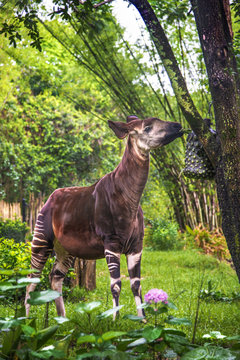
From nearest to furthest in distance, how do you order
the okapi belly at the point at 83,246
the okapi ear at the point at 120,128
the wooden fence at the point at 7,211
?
the okapi ear at the point at 120,128 < the okapi belly at the point at 83,246 < the wooden fence at the point at 7,211

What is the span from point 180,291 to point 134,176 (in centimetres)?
251

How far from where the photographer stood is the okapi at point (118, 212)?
2.42 meters

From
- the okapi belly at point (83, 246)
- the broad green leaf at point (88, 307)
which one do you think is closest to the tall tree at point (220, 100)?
the okapi belly at point (83, 246)

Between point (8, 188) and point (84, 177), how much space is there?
2498 mm

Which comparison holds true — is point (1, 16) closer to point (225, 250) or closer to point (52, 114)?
point (225, 250)

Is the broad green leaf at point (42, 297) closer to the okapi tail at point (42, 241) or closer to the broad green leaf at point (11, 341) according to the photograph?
the broad green leaf at point (11, 341)

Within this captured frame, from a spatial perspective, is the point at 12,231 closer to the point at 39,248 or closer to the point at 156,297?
the point at 39,248

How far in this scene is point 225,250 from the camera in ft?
27.9

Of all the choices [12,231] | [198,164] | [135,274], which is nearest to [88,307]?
[135,274]

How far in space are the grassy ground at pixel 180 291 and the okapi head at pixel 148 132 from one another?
2.72 feet

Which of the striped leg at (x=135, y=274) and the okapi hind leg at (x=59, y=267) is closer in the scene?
the striped leg at (x=135, y=274)

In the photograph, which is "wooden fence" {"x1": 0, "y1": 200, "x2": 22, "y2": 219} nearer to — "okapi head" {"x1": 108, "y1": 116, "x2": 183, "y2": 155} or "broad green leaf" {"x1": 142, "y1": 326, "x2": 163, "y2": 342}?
"okapi head" {"x1": 108, "y1": 116, "x2": 183, "y2": 155}

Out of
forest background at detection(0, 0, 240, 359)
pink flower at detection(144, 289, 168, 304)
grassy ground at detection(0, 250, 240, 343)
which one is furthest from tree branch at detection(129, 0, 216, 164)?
forest background at detection(0, 0, 240, 359)

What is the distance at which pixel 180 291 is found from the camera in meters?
4.50
